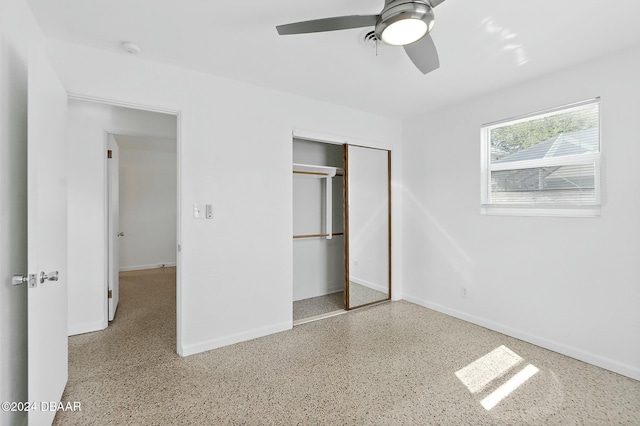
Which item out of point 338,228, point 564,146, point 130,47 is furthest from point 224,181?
point 564,146

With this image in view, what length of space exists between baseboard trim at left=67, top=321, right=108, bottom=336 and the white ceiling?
8.39ft

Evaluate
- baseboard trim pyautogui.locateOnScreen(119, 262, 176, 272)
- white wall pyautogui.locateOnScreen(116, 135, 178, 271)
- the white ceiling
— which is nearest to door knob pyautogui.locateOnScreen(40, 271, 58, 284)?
the white ceiling

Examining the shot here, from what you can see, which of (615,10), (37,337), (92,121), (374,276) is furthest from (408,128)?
(37,337)

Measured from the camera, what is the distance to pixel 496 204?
122 inches

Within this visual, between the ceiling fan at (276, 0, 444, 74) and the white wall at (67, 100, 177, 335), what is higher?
the ceiling fan at (276, 0, 444, 74)

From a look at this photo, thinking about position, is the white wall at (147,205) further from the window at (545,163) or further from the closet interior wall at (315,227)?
the window at (545,163)

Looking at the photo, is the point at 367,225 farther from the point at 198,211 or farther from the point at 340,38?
the point at 340,38

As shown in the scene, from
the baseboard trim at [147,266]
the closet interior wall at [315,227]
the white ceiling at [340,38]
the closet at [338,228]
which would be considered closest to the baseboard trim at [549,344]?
the closet at [338,228]

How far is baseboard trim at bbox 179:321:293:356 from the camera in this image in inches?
101

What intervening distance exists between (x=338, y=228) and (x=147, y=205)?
14.7 feet

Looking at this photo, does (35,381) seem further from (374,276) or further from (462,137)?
(462,137)

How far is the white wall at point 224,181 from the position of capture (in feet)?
7.70

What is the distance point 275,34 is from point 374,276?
295cm

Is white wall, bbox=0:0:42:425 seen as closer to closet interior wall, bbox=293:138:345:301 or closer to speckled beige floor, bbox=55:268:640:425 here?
speckled beige floor, bbox=55:268:640:425
